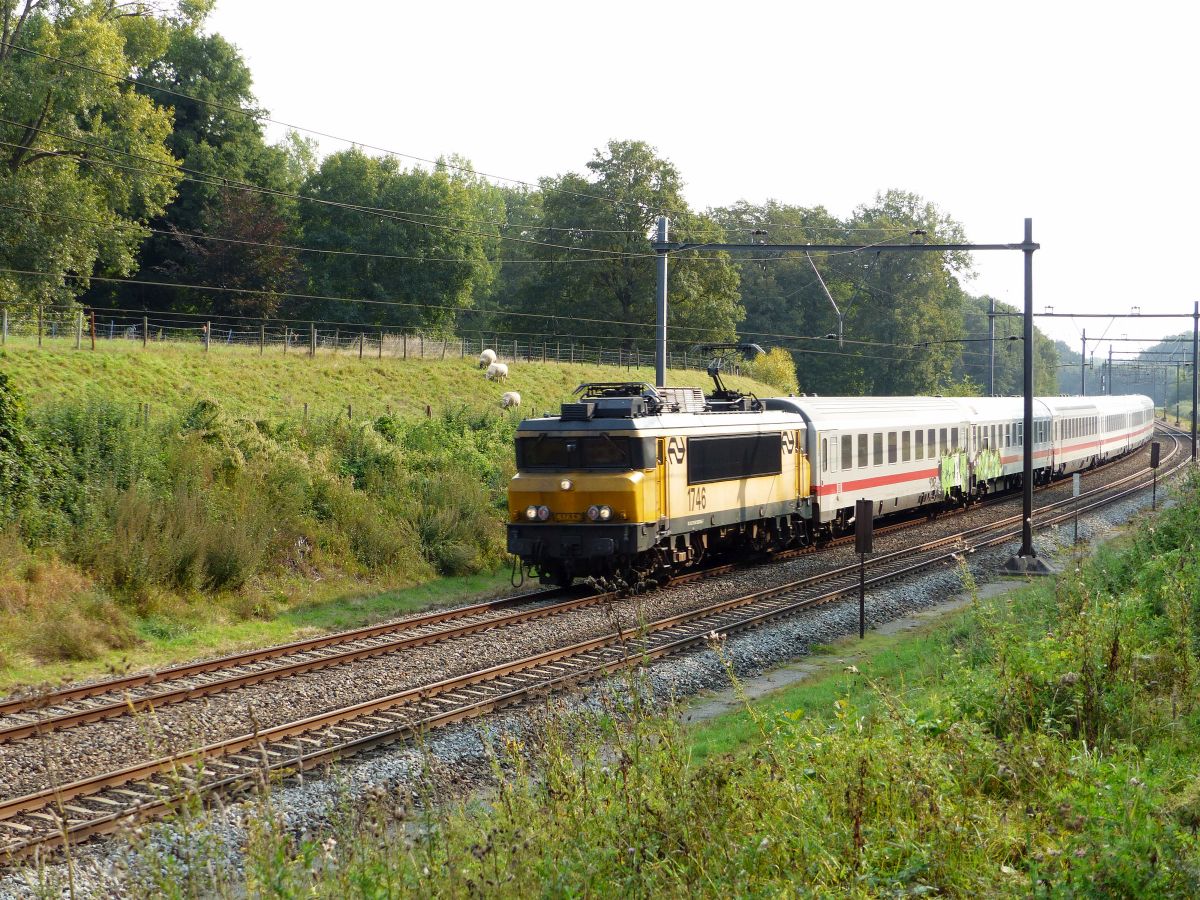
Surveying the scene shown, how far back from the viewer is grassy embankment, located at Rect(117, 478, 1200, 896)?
17.7ft

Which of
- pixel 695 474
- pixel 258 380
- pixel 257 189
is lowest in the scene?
pixel 695 474

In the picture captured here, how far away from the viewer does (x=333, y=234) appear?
2443 inches

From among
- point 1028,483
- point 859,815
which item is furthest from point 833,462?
point 859,815

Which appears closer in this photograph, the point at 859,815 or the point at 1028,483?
the point at 859,815

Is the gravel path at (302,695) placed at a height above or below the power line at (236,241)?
below

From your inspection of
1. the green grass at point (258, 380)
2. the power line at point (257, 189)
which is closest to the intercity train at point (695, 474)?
the green grass at point (258, 380)

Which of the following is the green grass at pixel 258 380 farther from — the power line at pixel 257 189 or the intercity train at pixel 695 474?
the intercity train at pixel 695 474

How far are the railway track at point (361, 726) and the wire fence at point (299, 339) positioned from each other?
889 inches

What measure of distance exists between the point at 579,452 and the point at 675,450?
1.67 meters

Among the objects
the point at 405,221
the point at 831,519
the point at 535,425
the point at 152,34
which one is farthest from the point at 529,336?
the point at 535,425

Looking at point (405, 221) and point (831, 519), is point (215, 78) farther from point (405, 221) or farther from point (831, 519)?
point (831, 519)

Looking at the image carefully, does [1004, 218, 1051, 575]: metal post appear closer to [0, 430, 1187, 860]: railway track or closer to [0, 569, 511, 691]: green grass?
[0, 430, 1187, 860]: railway track

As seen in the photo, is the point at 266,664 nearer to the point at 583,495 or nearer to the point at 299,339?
the point at 583,495

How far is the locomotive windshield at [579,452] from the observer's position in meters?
18.2
